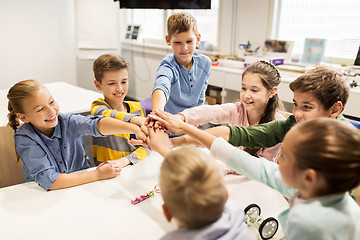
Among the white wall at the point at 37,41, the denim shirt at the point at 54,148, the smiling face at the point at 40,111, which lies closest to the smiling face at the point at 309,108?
the denim shirt at the point at 54,148

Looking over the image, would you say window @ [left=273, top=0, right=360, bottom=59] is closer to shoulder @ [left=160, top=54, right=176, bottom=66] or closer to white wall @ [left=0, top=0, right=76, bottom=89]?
shoulder @ [left=160, top=54, right=176, bottom=66]

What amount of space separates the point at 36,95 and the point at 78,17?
11.2ft

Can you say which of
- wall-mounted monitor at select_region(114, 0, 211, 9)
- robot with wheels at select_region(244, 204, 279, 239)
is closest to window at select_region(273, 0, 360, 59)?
wall-mounted monitor at select_region(114, 0, 211, 9)

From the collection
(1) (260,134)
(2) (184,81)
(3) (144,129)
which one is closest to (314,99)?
(1) (260,134)

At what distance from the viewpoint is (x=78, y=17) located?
4391 millimetres

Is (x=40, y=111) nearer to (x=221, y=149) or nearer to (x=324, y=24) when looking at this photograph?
(x=221, y=149)

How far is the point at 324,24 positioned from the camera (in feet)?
10.5

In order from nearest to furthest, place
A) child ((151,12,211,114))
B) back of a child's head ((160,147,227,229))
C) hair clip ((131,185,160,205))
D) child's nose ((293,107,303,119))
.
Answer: back of a child's head ((160,147,227,229)) → hair clip ((131,185,160,205)) → child's nose ((293,107,303,119)) → child ((151,12,211,114))

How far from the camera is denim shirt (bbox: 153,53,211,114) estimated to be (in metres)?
1.86

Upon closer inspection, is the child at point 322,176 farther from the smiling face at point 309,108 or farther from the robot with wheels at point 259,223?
the smiling face at point 309,108

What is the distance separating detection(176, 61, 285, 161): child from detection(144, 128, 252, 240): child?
870 mm

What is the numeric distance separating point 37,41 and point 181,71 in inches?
127

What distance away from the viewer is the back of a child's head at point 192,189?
644 mm

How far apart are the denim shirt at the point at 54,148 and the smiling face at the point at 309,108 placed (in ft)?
3.08
